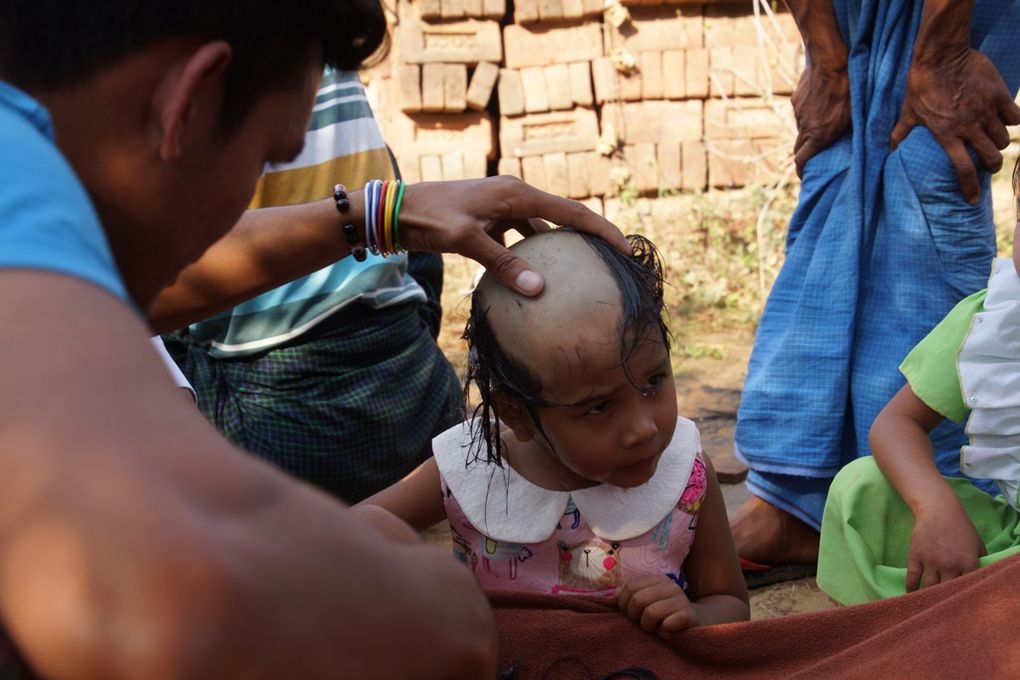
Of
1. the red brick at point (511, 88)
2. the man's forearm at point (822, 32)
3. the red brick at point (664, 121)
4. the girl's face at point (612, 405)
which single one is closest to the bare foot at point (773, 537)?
the girl's face at point (612, 405)

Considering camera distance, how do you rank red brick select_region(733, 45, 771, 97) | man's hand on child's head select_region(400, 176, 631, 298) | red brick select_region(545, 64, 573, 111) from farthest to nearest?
red brick select_region(545, 64, 573, 111)
red brick select_region(733, 45, 771, 97)
man's hand on child's head select_region(400, 176, 631, 298)

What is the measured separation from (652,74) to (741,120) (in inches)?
29.2

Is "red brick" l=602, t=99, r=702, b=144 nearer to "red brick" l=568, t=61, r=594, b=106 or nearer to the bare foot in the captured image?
"red brick" l=568, t=61, r=594, b=106

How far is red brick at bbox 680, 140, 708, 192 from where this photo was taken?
7.68 meters

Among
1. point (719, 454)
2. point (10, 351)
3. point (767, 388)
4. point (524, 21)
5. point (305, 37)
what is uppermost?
point (305, 37)

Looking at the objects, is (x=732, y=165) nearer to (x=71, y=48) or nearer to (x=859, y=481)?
(x=859, y=481)

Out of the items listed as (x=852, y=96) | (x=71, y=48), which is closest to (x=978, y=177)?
(x=852, y=96)

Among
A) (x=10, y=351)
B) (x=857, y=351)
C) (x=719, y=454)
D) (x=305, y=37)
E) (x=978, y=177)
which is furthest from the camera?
(x=719, y=454)

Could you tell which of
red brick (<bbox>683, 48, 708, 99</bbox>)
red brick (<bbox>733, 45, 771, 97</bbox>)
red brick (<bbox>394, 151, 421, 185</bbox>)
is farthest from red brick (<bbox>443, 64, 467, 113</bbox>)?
red brick (<bbox>733, 45, 771, 97</bbox>)

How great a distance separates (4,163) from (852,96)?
2.66m

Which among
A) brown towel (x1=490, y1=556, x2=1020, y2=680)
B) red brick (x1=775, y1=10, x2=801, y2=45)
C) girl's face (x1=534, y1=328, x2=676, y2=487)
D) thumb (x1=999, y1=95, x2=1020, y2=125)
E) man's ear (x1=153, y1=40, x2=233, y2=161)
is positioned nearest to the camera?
man's ear (x1=153, y1=40, x2=233, y2=161)

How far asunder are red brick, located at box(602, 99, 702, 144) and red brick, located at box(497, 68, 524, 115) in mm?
681

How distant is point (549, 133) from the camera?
791 cm

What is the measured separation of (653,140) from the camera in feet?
25.4
